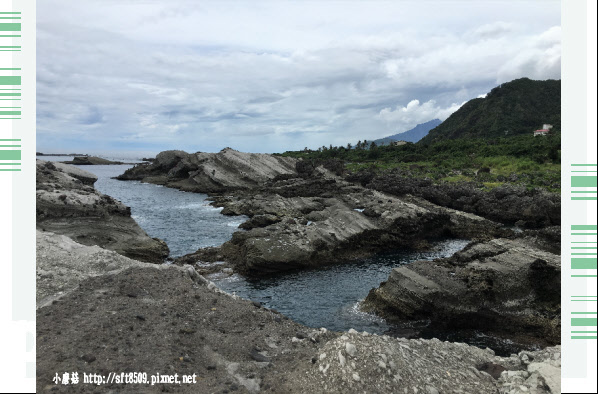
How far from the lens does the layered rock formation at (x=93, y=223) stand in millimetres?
28181

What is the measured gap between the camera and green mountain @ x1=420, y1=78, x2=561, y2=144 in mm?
141400

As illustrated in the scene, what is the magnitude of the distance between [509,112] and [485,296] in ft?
510

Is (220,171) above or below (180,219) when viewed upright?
above

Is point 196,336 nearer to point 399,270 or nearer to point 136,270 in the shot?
point 136,270

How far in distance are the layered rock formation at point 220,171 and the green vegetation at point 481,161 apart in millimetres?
21077

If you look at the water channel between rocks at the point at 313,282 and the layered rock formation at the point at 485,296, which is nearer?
the layered rock formation at the point at 485,296

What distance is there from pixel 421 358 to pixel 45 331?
11.1 m

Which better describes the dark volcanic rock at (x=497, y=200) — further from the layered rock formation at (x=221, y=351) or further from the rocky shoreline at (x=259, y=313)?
the layered rock formation at (x=221, y=351)

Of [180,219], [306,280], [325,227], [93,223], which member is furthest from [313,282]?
[180,219]

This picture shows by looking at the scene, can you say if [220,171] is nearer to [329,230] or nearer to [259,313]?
[329,230]

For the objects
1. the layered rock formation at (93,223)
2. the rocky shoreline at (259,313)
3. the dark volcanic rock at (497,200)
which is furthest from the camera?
the dark volcanic rock at (497,200)

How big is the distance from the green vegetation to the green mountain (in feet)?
119

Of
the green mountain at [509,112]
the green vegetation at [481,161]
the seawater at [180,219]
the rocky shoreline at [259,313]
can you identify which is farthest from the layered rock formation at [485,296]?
the green mountain at [509,112]

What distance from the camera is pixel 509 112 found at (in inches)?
5974
